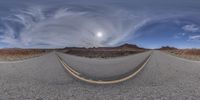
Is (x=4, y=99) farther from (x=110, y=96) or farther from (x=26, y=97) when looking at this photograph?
(x=110, y=96)

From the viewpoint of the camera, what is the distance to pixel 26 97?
7.31 meters

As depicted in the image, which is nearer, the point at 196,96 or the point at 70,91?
the point at 196,96

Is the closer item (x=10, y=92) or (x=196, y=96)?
(x=196, y=96)

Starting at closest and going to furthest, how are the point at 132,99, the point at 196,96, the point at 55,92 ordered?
the point at 132,99, the point at 196,96, the point at 55,92

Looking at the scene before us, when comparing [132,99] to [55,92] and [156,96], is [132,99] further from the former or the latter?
[55,92]

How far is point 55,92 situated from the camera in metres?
8.19

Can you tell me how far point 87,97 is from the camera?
7.29 m

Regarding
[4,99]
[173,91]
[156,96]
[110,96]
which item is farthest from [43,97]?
[173,91]

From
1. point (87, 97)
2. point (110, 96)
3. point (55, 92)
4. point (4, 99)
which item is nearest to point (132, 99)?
point (110, 96)

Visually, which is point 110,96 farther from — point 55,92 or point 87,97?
point 55,92

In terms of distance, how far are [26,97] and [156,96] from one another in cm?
328

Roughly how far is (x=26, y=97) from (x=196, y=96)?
171 inches

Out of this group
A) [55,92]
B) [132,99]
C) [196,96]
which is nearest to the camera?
[132,99]

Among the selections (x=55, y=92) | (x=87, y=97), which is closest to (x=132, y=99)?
(x=87, y=97)
